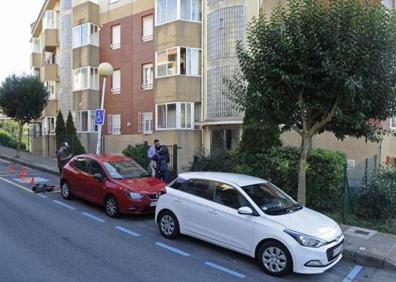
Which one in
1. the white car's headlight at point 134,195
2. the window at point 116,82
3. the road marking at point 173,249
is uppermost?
the window at point 116,82

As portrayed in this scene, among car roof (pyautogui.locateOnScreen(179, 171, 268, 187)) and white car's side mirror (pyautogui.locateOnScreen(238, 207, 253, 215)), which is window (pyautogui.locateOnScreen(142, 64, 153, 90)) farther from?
white car's side mirror (pyautogui.locateOnScreen(238, 207, 253, 215))

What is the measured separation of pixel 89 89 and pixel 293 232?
23083 mm

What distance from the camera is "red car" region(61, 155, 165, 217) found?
10.4m

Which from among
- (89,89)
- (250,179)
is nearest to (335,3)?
(250,179)

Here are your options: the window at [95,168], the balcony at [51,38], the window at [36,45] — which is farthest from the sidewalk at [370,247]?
the window at [36,45]

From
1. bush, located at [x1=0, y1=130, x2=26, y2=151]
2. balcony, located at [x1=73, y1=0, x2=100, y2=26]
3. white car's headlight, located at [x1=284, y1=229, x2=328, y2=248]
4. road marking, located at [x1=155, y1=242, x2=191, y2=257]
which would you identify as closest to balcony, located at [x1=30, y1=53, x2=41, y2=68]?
bush, located at [x1=0, y1=130, x2=26, y2=151]

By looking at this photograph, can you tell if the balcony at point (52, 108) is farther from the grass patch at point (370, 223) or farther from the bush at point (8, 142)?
the grass patch at point (370, 223)

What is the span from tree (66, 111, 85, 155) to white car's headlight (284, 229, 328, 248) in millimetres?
19929

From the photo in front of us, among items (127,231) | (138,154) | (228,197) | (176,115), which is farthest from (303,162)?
(176,115)

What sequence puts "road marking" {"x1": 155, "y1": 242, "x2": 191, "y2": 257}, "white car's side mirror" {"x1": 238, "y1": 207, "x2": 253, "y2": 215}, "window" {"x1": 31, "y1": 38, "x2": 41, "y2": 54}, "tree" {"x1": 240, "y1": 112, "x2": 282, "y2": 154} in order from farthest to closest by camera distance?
"window" {"x1": 31, "y1": 38, "x2": 41, "y2": 54}, "tree" {"x1": 240, "y1": 112, "x2": 282, "y2": 154}, "road marking" {"x1": 155, "y1": 242, "x2": 191, "y2": 257}, "white car's side mirror" {"x1": 238, "y1": 207, "x2": 253, "y2": 215}

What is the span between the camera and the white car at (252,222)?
264 inches

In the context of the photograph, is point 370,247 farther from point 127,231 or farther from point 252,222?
point 127,231

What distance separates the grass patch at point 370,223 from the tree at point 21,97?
22.2 meters

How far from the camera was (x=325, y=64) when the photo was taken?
8117mm
